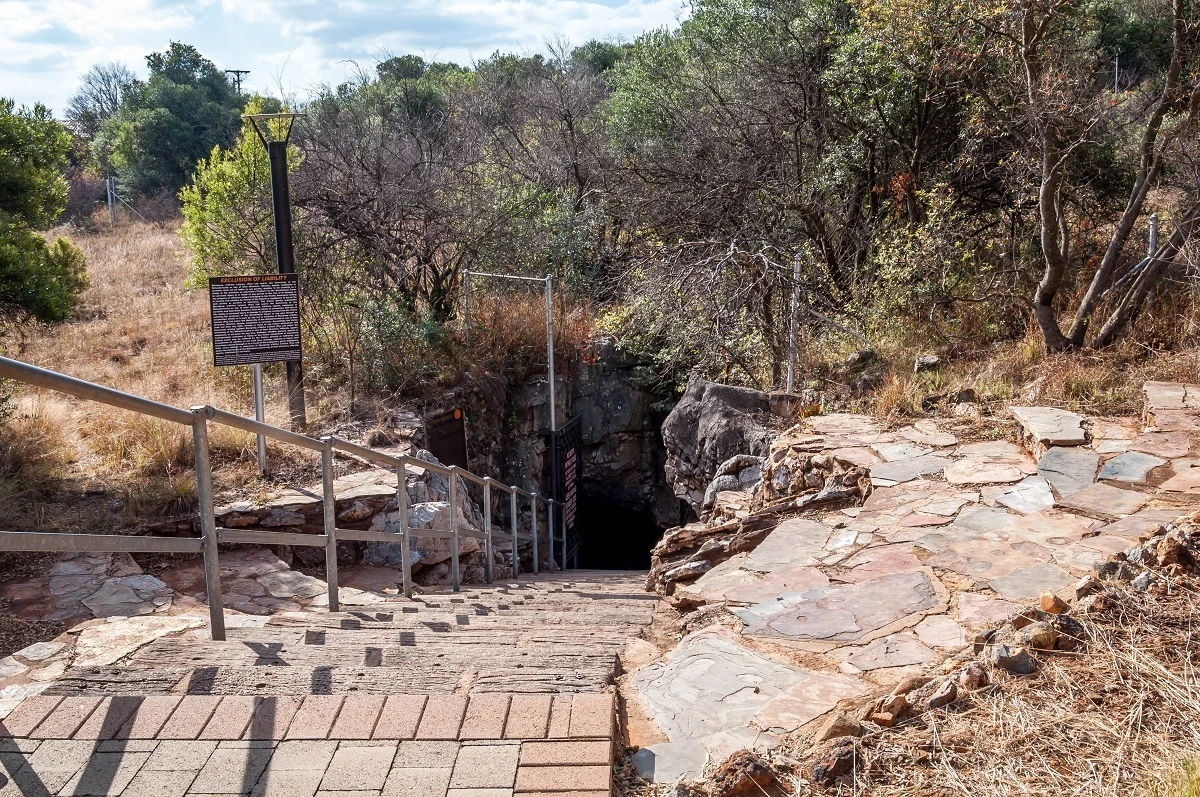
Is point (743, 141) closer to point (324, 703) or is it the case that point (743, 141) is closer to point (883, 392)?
point (883, 392)

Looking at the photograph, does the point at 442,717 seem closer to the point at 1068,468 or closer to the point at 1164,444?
the point at 1068,468

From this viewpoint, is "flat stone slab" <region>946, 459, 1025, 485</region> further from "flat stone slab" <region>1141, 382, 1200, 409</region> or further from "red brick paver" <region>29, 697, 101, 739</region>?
"red brick paver" <region>29, 697, 101, 739</region>

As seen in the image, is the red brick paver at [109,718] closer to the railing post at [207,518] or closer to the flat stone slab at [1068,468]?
the railing post at [207,518]

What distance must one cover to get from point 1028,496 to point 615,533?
11317 mm

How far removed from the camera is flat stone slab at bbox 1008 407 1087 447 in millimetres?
6148

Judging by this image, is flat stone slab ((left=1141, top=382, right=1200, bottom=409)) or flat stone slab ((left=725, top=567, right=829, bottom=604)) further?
flat stone slab ((left=1141, top=382, right=1200, bottom=409))

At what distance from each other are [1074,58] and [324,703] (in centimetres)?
1020

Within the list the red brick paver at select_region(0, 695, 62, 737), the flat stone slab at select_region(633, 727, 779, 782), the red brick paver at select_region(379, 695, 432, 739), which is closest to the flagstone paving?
the flat stone slab at select_region(633, 727, 779, 782)

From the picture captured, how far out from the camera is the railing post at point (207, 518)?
3238mm

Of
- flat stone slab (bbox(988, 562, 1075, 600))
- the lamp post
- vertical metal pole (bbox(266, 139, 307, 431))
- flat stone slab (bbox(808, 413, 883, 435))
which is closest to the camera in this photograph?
flat stone slab (bbox(988, 562, 1075, 600))

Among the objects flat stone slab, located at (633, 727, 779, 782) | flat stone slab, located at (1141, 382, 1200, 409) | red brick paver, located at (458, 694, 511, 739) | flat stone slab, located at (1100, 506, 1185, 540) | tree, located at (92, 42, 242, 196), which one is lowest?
flat stone slab, located at (633, 727, 779, 782)

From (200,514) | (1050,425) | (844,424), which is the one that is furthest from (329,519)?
(1050,425)

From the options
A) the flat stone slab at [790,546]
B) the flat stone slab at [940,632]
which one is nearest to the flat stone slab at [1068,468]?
the flat stone slab at [790,546]

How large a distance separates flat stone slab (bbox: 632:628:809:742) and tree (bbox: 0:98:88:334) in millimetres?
6960
